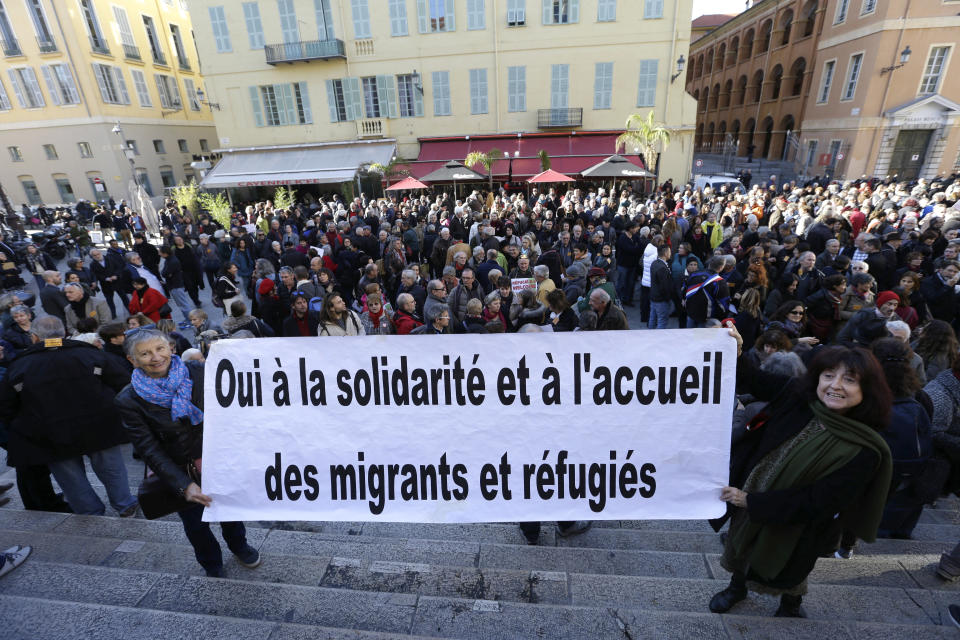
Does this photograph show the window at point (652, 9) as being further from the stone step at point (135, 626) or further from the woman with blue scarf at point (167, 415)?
the stone step at point (135, 626)

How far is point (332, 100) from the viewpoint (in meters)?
22.3

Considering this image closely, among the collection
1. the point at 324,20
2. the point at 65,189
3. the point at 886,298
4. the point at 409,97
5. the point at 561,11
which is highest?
the point at 324,20

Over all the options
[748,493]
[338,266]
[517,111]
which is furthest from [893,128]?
[748,493]

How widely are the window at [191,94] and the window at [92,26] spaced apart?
5.77 meters

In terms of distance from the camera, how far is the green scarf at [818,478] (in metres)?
1.92

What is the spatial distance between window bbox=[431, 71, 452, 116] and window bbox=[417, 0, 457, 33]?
1.84 meters

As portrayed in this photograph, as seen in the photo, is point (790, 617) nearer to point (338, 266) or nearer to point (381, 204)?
point (338, 266)

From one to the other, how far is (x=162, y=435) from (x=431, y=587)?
1731mm

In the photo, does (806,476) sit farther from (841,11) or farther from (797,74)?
(797,74)

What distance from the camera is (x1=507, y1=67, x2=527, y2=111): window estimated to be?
20734 mm

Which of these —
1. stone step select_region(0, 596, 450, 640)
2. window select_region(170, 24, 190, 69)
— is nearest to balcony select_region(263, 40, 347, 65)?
window select_region(170, 24, 190, 69)

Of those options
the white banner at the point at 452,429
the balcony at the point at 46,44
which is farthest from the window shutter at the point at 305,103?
the white banner at the point at 452,429

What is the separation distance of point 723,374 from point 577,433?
0.80 metres

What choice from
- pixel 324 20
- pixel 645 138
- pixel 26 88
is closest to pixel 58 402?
pixel 645 138
